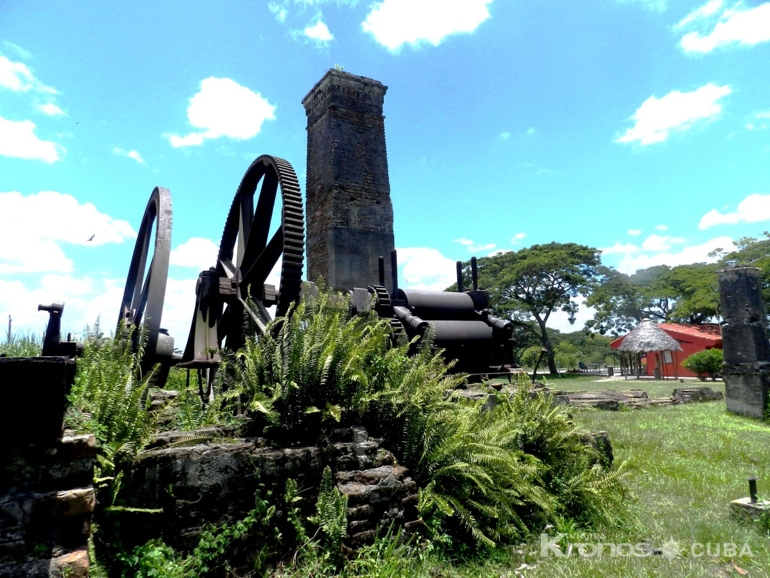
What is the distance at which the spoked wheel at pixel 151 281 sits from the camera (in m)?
4.87

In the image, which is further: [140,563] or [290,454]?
[290,454]

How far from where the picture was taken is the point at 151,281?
16.3 feet

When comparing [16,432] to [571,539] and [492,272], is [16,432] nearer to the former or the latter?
[571,539]

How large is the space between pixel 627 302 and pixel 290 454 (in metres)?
38.1

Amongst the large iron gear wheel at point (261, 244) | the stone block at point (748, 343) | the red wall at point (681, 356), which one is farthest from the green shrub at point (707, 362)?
the large iron gear wheel at point (261, 244)

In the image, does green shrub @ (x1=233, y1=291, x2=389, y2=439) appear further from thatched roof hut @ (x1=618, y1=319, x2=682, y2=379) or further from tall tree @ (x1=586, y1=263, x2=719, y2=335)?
tall tree @ (x1=586, y1=263, x2=719, y2=335)

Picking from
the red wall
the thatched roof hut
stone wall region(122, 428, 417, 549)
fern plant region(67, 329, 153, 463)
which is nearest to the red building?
the red wall

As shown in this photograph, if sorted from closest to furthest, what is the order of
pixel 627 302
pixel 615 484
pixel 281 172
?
pixel 615 484 < pixel 281 172 < pixel 627 302

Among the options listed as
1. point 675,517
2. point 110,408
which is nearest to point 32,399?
point 110,408

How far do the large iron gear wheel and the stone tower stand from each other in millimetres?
11117

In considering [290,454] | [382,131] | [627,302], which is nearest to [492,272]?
[627,302]

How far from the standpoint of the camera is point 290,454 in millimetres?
2908

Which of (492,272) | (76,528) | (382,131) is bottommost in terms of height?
(76,528)

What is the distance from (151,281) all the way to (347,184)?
543 inches
